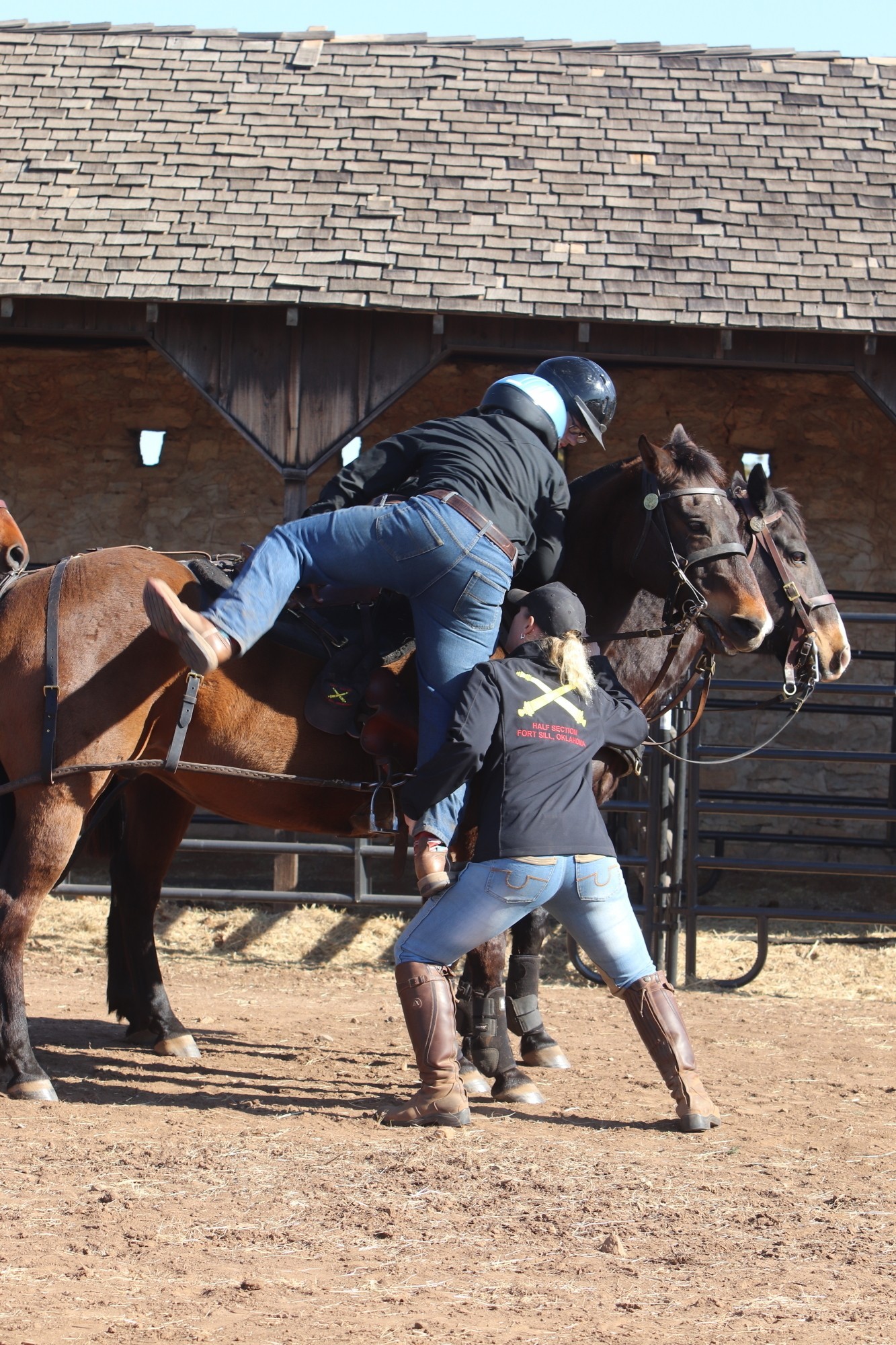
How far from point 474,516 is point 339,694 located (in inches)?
32.3

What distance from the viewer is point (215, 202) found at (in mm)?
9562

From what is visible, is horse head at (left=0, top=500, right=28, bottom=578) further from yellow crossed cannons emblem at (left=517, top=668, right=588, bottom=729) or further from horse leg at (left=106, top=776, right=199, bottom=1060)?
yellow crossed cannons emblem at (left=517, top=668, right=588, bottom=729)

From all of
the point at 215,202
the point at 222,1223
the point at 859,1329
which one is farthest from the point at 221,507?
the point at 859,1329

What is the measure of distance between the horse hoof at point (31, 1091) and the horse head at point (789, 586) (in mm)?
3364

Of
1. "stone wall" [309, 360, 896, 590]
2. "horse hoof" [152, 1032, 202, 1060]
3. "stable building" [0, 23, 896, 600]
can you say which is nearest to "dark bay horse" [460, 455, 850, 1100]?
"horse hoof" [152, 1032, 202, 1060]

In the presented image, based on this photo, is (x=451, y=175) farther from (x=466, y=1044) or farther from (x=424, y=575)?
(x=466, y=1044)

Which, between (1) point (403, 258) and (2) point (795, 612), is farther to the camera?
(1) point (403, 258)

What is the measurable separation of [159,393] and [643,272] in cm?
415

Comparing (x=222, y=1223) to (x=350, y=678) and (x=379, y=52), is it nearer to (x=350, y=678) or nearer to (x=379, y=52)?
(x=350, y=678)

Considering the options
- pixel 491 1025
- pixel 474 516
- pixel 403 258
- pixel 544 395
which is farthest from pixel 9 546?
pixel 403 258

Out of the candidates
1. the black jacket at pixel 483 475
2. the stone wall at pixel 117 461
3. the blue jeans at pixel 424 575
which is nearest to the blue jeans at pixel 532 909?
the blue jeans at pixel 424 575

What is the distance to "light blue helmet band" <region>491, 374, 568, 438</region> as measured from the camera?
15.4ft

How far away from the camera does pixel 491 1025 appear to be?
4.80m

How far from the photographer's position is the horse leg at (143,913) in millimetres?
5473
